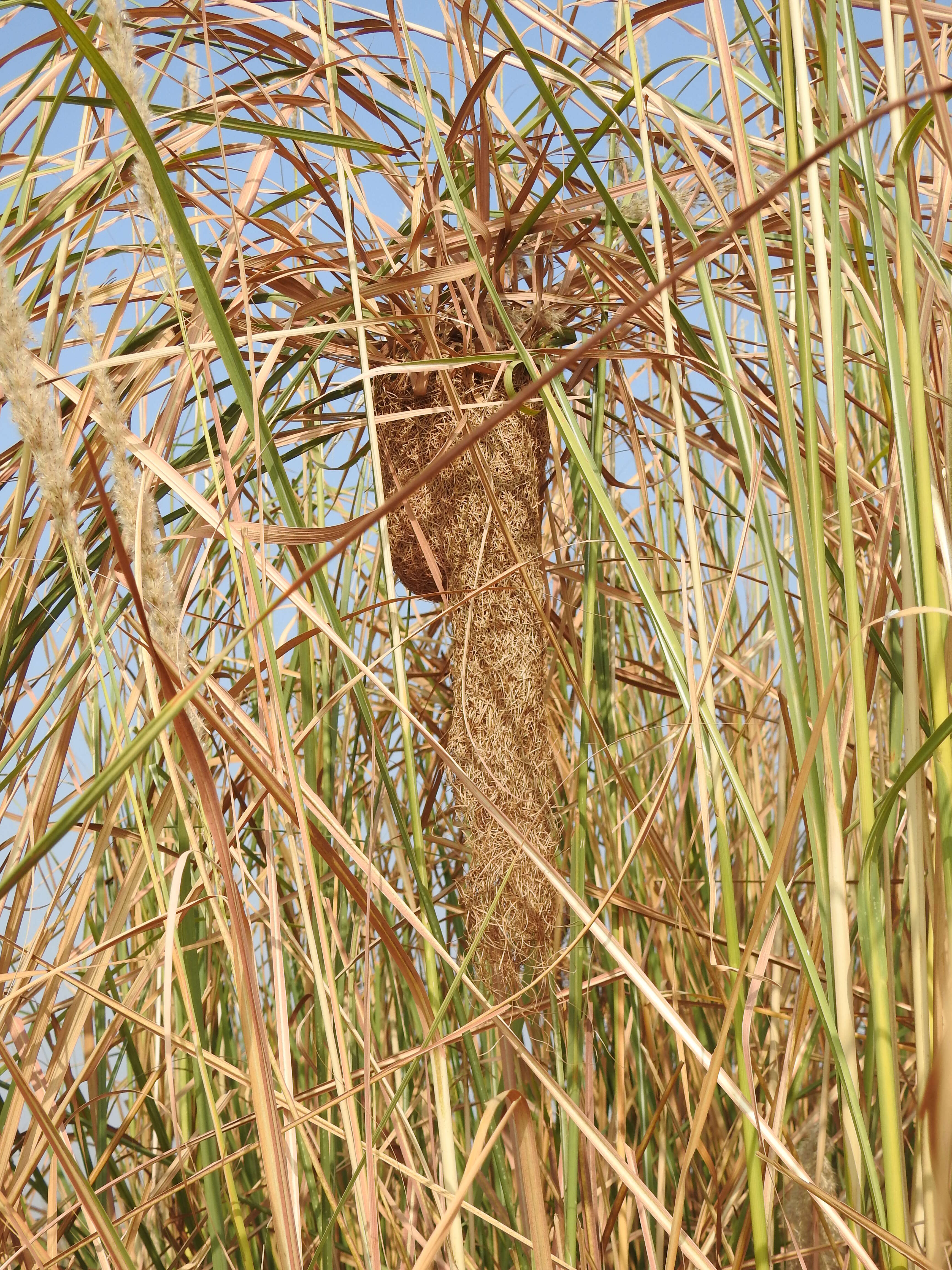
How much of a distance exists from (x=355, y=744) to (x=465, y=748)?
0.32m

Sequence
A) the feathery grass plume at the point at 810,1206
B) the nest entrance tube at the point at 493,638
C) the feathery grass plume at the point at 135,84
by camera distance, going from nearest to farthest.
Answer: the feathery grass plume at the point at 135,84, the feathery grass plume at the point at 810,1206, the nest entrance tube at the point at 493,638

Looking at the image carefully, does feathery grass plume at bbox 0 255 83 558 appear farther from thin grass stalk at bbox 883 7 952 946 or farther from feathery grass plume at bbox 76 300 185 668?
thin grass stalk at bbox 883 7 952 946

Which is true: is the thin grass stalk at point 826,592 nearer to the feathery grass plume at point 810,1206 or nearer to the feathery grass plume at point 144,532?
the feathery grass plume at point 810,1206

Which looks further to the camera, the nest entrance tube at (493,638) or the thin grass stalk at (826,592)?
the nest entrance tube at (493,638)

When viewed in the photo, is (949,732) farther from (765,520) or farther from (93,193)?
(93,193)

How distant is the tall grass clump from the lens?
0.39 metres

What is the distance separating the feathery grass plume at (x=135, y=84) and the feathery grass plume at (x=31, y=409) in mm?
63

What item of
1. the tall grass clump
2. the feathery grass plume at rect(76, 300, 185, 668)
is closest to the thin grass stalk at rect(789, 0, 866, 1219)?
the tall grass clump

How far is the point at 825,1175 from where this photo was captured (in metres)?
0.51

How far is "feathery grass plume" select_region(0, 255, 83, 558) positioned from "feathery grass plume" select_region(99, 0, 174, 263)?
0.21ft

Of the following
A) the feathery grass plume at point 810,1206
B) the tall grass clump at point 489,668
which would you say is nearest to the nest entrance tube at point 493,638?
the tall grass clump at point 489,668

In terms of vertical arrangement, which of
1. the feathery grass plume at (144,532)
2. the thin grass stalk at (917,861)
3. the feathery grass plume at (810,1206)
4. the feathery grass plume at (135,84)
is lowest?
the feathery grass plume at (810,1206)

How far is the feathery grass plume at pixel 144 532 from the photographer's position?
35 cm

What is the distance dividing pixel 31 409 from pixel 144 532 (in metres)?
0.06
